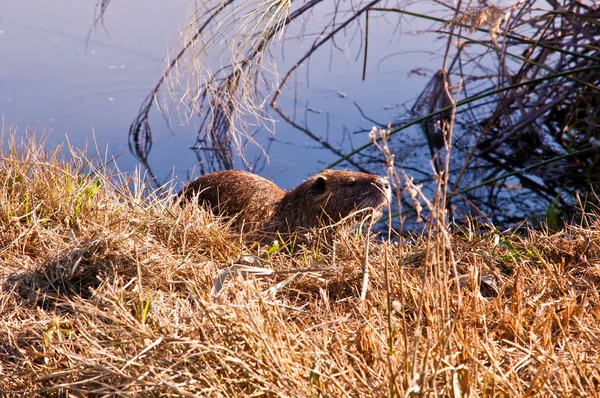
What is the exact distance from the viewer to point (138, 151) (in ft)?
17.5

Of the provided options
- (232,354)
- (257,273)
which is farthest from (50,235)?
(232,354)

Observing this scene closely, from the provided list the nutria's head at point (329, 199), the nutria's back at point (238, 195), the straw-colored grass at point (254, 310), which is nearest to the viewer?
the straw-colored grass at point (254, 310)

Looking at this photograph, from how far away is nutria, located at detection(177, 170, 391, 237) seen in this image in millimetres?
3609

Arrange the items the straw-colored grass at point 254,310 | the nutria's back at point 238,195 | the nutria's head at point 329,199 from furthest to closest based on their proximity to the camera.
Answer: the nutria's head at point 329,199 → the nutria's back at point 238,195 → the straw-colored grass at point 254,310

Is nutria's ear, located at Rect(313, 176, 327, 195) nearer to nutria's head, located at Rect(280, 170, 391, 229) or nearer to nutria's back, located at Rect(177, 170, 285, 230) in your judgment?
nutria's head, located at Rect(280, 170, 391, 229)

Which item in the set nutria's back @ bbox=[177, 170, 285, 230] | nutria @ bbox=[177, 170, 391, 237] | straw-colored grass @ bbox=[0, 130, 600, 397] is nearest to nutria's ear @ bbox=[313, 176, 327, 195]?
nutria @ bbox=[177, 170, 391, 237]

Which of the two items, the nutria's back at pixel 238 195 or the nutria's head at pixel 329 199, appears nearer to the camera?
the nutria's back at pixel 238 195

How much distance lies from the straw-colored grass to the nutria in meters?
0.74

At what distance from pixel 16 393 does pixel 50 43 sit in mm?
5909

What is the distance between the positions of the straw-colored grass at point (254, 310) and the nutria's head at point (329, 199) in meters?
0.92

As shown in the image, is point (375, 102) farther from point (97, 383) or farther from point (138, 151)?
point (97, 383)

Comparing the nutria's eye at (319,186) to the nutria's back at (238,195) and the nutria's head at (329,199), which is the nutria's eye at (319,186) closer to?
the nutria's head at (329,199)

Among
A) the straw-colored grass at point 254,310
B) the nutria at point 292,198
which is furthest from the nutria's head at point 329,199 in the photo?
the straw-colored grass at point 254,310

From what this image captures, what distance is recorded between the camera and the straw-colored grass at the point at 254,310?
1.34 meters
